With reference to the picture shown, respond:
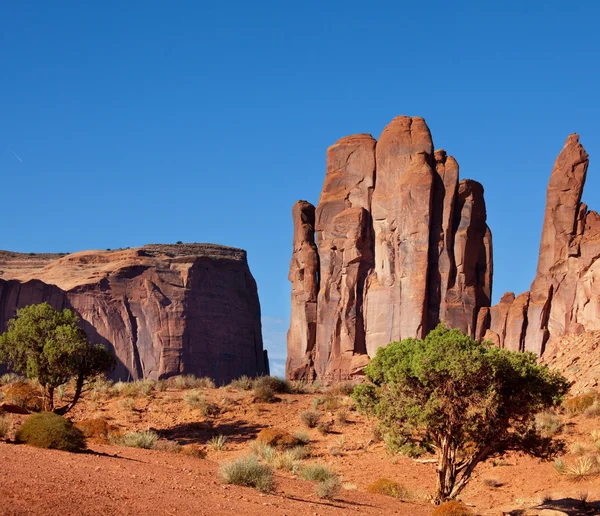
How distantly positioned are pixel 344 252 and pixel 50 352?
22216 mm

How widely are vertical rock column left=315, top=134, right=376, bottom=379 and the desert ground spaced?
13.0 feet

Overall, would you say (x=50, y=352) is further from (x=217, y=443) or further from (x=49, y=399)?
(x=217, y=443)

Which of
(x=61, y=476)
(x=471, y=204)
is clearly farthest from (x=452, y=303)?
(x=61, y=476)

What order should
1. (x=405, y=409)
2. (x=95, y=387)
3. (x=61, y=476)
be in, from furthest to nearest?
(x=95, y=387) → (x=405, y=409) → (x=61, y=476)

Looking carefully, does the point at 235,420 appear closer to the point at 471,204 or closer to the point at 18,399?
the point at 18,399

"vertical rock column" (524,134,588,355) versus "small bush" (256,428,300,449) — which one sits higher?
"vertical rock column" (524,134,588,355)

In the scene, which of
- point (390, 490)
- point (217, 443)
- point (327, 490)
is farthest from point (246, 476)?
point (217, 443)

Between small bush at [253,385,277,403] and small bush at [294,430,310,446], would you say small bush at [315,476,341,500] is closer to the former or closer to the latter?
small bush at [294,430,310,446]

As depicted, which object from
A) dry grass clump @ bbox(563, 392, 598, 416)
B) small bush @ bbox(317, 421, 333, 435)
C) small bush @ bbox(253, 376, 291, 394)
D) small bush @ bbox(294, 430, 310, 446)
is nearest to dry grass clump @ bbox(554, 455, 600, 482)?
dry grass clump @ bbox(563, 392, 598, 416)

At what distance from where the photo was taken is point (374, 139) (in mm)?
53250

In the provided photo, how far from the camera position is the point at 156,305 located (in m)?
67.7

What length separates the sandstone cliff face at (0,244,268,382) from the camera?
215ft

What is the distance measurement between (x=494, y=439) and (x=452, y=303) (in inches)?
1020

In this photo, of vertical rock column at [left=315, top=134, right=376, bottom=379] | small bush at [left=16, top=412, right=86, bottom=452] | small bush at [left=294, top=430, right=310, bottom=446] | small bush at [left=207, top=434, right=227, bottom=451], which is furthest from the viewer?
vertical rock column at [left=315, top=134, right=376, bottom=379]
